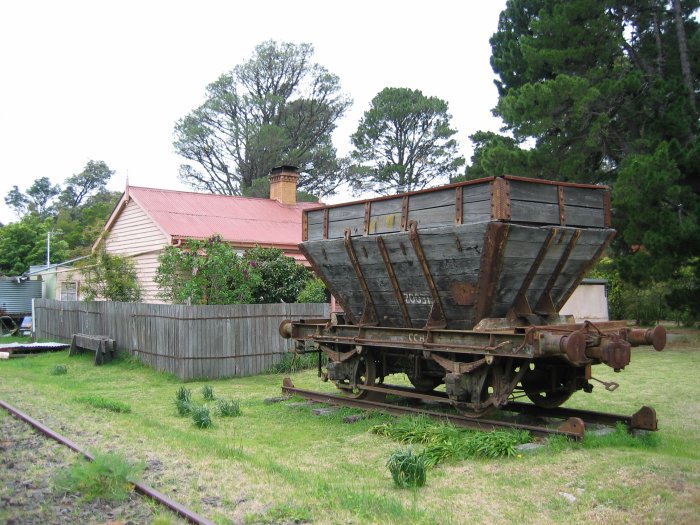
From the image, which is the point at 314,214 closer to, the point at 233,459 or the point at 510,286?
the point at 510,286

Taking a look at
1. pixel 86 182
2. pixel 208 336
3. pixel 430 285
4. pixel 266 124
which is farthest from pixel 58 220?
pixel 430 285

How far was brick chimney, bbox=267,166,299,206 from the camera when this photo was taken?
27.3m

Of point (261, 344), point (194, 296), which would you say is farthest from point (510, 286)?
point (194, 296)

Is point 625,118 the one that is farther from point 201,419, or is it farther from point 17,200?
point 17,200

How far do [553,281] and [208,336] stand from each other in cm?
887

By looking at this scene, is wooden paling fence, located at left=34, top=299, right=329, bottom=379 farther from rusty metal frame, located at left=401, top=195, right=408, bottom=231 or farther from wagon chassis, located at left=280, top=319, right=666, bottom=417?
rusty metal frame, located at left=401, top=195, right=408, bottom=231

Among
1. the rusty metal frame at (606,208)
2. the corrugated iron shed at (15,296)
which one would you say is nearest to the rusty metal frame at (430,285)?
the rusty metal frame at (606,208)

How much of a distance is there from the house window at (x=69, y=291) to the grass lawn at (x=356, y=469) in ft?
51.4

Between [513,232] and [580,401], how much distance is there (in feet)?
15.7

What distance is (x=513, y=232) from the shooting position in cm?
823

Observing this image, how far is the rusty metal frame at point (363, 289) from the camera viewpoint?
10.5 m

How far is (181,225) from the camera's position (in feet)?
69.2

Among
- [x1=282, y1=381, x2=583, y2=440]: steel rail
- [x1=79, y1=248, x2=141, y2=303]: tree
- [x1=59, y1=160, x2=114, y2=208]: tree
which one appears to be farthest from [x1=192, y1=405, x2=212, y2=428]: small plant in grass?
[x1=59, y1=160, x2=114, y2=208]: tree

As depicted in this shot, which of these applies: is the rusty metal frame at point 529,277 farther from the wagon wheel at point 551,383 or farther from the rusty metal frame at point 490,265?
the wagon wheel at point 551,383
